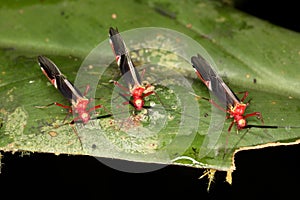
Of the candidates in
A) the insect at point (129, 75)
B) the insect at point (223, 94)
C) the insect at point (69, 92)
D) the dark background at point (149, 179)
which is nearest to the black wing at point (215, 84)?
the insect at point (223, 94)

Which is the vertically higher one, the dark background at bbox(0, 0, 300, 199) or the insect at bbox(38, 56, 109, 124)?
the insect at bbox(38, 56, 109, 124)

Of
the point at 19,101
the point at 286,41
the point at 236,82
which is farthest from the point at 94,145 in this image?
the point at 286,41

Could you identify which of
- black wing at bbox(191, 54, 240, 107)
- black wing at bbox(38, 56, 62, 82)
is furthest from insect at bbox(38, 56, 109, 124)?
black wing at bbox(191, 54, 240, 107)

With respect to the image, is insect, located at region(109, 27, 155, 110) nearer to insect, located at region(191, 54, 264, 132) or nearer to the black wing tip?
the black wing tip

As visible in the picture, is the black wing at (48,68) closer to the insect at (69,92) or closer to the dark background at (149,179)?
the insect at (69,92)

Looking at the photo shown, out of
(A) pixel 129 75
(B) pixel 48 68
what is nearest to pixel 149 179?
(A) pixel 129 75
